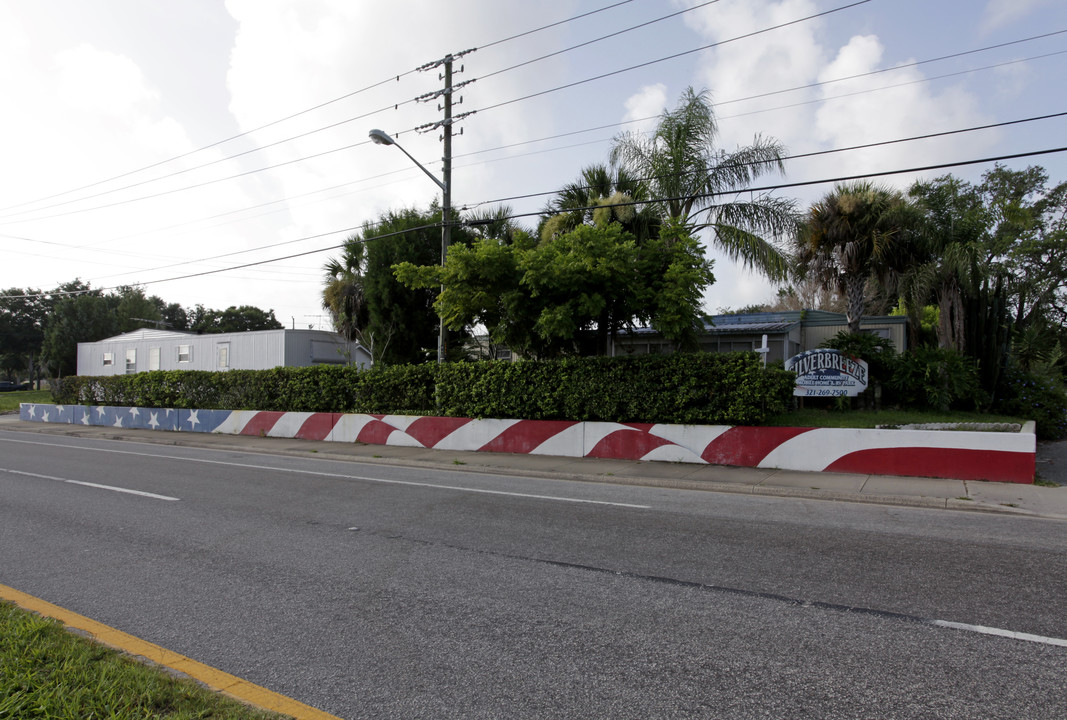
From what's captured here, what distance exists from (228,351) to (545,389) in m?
21.5

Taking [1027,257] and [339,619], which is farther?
[1027,257]

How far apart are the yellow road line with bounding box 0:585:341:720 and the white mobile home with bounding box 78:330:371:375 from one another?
75.5 feet

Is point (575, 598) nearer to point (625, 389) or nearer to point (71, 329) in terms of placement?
point (625, 389)

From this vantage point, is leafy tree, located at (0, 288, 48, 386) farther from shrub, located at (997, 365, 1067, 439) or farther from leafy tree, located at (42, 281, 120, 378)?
shrub, located at (997, 365, 1067, 439)

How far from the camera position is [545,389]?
1513 cm

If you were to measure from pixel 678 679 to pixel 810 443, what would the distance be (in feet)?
30.3

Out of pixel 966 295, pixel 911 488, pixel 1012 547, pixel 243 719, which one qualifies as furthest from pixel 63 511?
pixel 966 295

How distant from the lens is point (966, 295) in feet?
58.3

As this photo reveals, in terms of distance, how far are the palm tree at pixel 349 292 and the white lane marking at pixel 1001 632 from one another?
26560mm

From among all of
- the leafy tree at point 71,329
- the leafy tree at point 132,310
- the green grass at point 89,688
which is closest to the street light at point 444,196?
the green grass at point 89,688

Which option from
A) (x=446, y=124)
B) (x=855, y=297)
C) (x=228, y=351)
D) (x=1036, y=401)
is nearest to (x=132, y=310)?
(x=228, y=351)

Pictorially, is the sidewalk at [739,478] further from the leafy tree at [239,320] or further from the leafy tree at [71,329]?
the leafy tree at [239,320]

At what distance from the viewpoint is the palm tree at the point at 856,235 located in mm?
17734

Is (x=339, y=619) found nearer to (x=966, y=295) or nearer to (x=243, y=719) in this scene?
(x=243, y=719)
